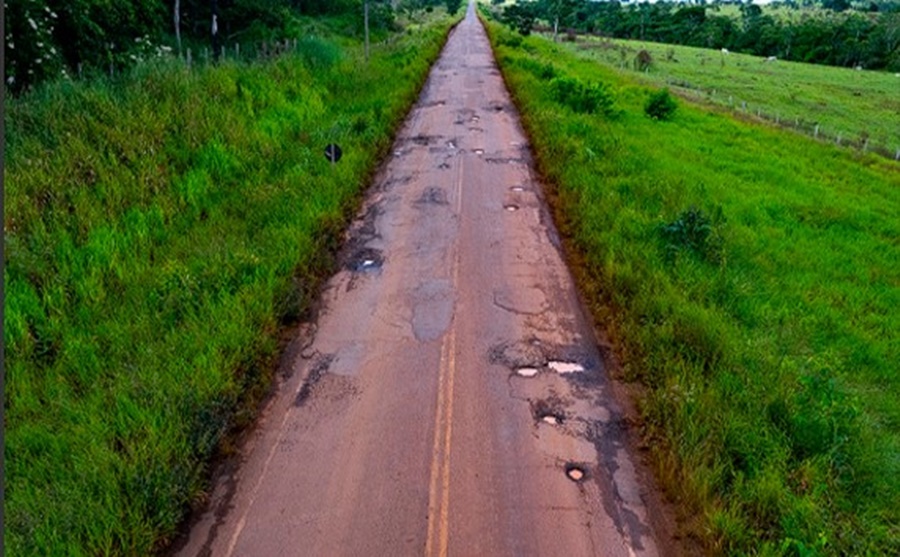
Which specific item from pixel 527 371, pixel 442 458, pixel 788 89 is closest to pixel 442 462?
pixel 442 458

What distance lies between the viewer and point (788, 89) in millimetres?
58688

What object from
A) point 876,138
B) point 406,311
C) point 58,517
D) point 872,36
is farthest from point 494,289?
point 872,36

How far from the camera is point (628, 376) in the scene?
8609 millimetres

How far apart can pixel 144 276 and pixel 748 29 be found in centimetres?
11257

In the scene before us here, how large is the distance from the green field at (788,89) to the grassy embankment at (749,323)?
58.3 ft

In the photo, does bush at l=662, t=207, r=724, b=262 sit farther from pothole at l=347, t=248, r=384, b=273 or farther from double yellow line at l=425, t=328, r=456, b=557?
pothole at l=347, t=248, r=384, b=273

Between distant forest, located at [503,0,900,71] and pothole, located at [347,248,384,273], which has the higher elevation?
distant forest, located at [503,0,900,71]

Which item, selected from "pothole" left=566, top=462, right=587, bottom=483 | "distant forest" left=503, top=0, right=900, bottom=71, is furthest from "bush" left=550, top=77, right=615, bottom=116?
"distant forest" left=503, top=0, right=900, bottom=71

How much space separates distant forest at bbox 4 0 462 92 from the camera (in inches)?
690

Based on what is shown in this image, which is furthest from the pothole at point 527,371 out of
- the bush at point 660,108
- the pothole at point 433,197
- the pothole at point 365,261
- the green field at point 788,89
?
the green field at point 788,89

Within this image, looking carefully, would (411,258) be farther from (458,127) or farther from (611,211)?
(458,127)

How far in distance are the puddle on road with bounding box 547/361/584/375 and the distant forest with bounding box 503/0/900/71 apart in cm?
7473

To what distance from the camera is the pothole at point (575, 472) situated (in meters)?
6.93

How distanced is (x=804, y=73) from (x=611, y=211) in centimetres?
7197
